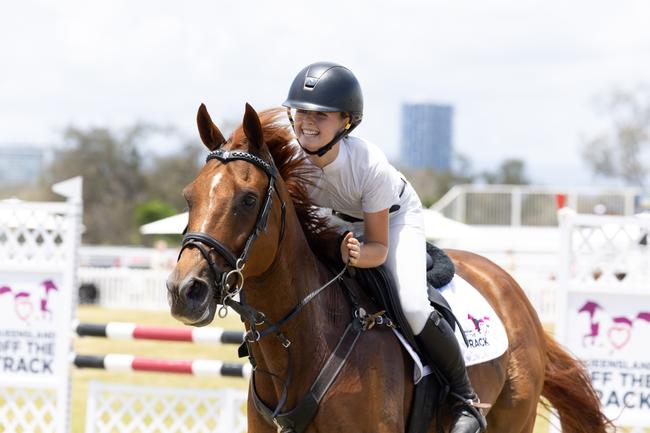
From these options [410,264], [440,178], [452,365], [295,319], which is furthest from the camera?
[440,178]

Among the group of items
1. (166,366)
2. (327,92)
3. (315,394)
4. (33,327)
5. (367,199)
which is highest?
(327,92)

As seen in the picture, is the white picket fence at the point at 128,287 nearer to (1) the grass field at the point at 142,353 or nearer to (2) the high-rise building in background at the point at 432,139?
(1) the grass field at the point at 142,353

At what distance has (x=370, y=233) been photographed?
4.55 m

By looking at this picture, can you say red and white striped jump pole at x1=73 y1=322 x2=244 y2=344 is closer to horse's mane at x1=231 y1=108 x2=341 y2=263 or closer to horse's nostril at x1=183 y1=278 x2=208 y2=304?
horse's mane at x1=231 y1=108 x2=341 y2=263

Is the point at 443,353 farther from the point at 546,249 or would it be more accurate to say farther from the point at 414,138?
the point at 414,138

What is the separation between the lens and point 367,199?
4.52 m

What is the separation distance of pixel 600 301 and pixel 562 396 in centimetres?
137

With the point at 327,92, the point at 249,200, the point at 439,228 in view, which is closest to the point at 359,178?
the point at 327,92

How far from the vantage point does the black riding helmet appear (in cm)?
433

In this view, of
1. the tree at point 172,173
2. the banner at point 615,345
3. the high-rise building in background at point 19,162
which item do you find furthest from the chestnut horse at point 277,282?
the high-rise building in background at point 19,162

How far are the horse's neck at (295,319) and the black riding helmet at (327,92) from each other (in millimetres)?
533

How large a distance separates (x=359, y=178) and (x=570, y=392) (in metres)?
2.86

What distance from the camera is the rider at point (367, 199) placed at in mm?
4379

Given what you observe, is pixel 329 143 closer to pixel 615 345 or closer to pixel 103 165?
pixel 615 345
